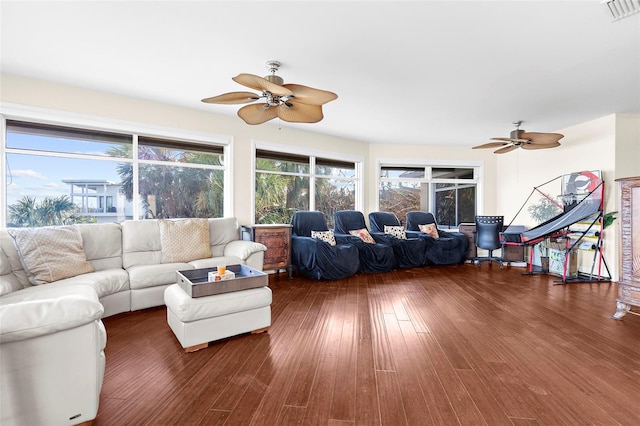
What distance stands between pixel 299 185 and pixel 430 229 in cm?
281

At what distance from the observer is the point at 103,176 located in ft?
12.6

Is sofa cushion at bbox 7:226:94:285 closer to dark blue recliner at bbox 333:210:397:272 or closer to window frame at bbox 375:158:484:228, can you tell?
dark blue recliner at bbox 333:210:397:272

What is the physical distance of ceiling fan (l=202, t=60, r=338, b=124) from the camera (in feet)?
7.68

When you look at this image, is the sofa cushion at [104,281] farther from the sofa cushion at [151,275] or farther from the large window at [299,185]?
the large window at [299,185]

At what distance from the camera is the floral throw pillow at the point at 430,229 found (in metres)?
5.91

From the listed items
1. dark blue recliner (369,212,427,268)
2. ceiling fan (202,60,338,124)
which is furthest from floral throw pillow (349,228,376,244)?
ceiling fan (202,60,338,124)

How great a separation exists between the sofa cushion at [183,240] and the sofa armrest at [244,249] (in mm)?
284

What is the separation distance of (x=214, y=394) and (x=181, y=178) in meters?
3.43

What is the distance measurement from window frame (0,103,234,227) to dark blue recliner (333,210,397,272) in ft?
6.34

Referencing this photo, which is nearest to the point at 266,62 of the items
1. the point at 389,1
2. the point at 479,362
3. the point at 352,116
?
the point at 389,1

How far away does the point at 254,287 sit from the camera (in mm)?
2527

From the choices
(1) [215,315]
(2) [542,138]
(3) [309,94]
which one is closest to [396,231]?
(2) [542,138]

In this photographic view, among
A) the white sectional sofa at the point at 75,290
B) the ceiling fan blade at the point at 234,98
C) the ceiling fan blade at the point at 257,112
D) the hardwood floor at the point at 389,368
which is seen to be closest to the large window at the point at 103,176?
the white sectional sofa at the point at 75,290

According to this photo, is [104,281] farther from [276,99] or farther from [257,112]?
[276,99]
